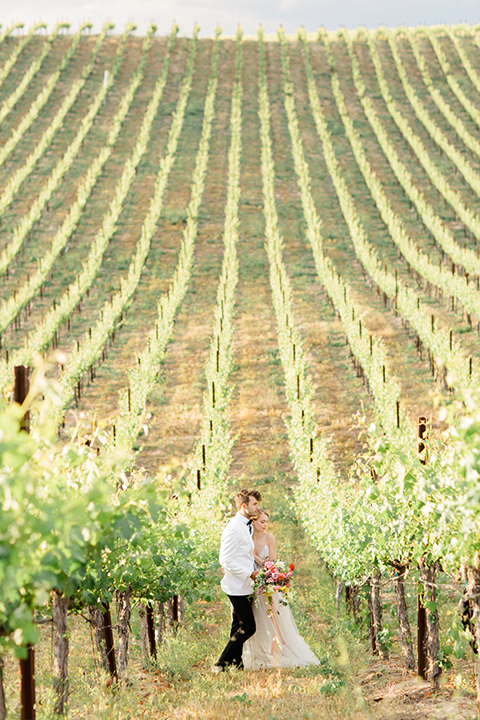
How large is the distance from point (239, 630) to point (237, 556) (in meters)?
0.78

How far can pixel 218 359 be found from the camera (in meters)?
18.5

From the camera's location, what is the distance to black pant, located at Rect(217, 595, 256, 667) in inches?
251

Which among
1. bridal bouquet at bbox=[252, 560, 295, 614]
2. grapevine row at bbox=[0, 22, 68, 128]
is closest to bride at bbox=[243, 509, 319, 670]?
bridal bouquet at bbox=[252, 560, 295, 614]

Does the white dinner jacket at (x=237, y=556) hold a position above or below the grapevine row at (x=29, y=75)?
below

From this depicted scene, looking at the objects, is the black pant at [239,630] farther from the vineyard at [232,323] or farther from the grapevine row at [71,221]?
the grapevine row at [71,221]

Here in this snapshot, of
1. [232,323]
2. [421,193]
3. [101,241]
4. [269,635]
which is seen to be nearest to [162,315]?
[232,323]

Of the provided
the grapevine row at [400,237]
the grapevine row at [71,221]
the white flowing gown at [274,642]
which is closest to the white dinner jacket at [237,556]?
the white flowing gown at [274,642]

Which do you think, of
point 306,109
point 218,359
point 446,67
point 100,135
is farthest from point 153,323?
point 446,67

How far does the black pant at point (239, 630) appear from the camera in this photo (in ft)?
20.9

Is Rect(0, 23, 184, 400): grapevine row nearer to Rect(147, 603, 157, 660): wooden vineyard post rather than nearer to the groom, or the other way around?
Rect(147, 603, 157, 660): wooden vineyard post

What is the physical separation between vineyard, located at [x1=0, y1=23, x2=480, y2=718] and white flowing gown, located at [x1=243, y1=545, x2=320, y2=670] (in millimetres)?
722

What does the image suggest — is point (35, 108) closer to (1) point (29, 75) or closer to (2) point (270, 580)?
(1) point (29, 75)

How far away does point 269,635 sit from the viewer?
6.78 meters

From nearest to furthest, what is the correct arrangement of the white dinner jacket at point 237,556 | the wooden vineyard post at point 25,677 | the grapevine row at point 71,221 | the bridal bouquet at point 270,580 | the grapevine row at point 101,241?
the wooden vineyard post at point 25,677 < the white dinner jacket at point 237,556 < the bridal bouquet at point 270,580 < the grapevine row at point 101,241 < the grapevine row at point 71,221
